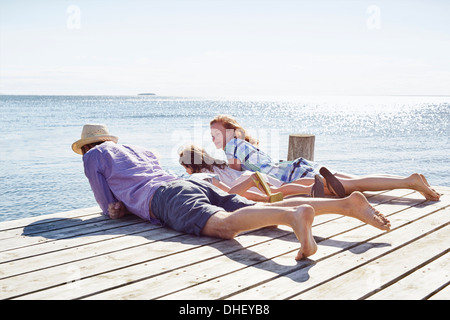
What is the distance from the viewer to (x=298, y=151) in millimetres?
6328

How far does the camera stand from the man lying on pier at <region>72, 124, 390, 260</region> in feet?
9.70

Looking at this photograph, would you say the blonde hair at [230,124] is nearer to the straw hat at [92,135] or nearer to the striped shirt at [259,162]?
the striped shirt at [259,162]

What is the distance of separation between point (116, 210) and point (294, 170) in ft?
6.92

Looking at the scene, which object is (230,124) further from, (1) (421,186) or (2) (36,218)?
(2) (36,218)

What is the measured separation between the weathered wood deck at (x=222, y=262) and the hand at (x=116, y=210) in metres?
0.13

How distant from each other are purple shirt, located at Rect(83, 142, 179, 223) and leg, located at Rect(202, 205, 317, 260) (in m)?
0.82

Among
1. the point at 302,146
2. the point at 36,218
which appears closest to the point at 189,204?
the point at 36,218

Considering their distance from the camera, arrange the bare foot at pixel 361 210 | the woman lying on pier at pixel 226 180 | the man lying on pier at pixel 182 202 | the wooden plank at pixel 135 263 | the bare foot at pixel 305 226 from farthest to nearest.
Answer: the woman lying on pier at pixel 226 180 < the bare foot at pixel 361 210 < the man lying on pier at pixel 182 202 < the bare foot at pixel 305 226 < the wooden plank at pixel 135 263

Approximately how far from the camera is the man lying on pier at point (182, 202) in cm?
296

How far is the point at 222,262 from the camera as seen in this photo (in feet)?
9.49

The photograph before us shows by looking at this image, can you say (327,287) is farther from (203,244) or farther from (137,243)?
(137,243)

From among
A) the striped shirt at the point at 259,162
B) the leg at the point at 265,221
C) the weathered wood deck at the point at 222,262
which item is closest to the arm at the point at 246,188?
the striped shirt at the point at 259,162

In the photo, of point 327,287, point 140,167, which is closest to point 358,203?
point 327,287

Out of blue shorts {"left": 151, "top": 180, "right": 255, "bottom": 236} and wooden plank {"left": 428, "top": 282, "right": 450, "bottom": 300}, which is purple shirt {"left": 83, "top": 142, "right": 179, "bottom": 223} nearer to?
blue shorts {"left": 151, "top": 180, "right": 255, "bottom": 236}
